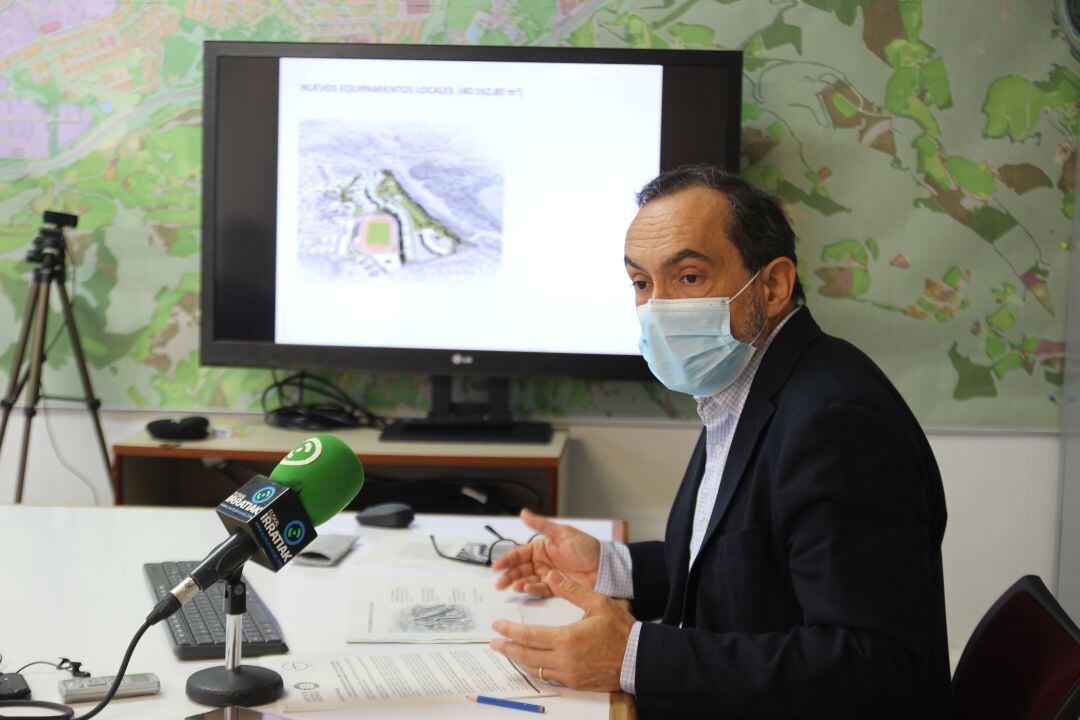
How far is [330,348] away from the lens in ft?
10.4

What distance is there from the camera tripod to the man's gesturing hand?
2.01m

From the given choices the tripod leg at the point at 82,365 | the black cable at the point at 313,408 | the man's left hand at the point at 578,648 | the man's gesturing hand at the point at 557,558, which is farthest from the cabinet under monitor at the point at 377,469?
the man's left hand at the point at 578,648

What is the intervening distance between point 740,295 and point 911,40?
200 cm

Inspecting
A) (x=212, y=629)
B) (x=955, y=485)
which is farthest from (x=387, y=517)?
(x=955, y=485)

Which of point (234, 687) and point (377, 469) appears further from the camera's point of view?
point (377, 469)

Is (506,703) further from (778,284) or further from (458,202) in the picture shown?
(458,202)

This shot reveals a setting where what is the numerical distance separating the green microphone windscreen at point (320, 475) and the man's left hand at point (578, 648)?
9.9 inches

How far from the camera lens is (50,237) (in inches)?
123

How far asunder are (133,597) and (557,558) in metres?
0.64

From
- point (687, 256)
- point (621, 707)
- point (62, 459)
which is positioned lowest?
point (62, 459)

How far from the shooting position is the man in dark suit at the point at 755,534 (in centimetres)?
123

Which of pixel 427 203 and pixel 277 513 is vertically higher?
pixel 427 203

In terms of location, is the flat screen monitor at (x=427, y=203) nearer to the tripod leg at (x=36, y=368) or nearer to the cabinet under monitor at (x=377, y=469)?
the cabinet under monitor at (x=377, y=469)

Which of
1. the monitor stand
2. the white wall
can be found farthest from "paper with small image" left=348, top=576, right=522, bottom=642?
the white wall
